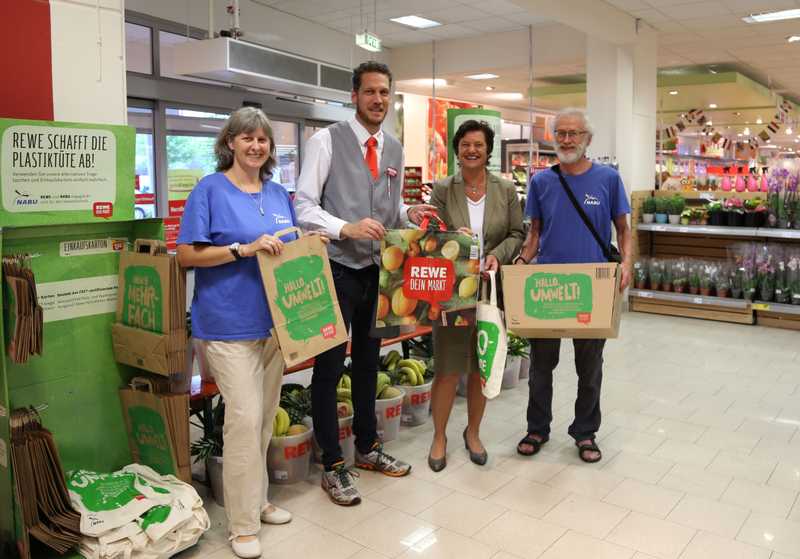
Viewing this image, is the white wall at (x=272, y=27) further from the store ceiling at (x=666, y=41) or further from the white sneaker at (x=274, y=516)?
the white sneaker at (x=274, y=516)

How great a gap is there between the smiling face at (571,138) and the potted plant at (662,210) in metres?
5.19

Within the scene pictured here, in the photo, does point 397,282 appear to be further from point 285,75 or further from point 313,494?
point 285,75

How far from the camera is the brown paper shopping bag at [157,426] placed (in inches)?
110

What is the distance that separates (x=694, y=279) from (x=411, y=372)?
4.70m

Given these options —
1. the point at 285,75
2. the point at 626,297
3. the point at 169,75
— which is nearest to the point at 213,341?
the point at 285,75

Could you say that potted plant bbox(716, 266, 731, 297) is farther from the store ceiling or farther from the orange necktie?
the orange necktie

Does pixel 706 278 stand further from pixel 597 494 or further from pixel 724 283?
pixel 597 494

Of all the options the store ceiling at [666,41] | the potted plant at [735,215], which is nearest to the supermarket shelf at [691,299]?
the potted plant at [735,215]

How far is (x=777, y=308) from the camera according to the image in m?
7.16

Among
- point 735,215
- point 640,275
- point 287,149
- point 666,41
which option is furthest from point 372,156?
point 666,41

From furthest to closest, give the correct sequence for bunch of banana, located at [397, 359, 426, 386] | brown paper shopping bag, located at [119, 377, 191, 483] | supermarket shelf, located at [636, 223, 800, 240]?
supermarket shelf, located at [636, 223, 800, 240] < bunch of banana, located at [397, 359, 426, 386] < brown paper shopping bag, located at [119, 377, 191, 483]

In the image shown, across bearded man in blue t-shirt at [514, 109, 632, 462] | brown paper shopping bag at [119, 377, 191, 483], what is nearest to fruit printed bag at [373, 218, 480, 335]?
bearded man in blue t-shirt at [514, 109, 632, 462]

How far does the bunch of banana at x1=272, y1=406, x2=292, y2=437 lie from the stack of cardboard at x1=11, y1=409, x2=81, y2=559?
107 cm

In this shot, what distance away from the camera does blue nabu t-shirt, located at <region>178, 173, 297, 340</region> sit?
8.68 feet
